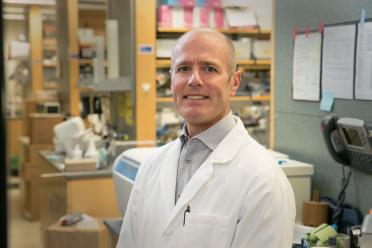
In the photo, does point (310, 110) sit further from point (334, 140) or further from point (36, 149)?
point (36, 149)

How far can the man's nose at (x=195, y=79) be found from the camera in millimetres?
1627

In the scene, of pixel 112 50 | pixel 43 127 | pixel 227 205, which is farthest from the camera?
pixel 43 127

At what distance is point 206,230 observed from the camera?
5.17 ft

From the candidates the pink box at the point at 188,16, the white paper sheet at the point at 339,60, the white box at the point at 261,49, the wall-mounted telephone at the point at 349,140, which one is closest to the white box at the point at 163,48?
the pink box at the point at 188,16

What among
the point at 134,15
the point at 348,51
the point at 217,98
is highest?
the point at 134,15

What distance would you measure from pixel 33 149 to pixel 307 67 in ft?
12.0

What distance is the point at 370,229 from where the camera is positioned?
1.87 metres

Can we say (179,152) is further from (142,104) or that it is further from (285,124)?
(142,104)

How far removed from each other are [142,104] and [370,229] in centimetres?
258

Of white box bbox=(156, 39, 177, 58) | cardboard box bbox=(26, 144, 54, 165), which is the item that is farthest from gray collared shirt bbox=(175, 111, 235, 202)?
cardboard box bbox=(26, 144, 54, 165)

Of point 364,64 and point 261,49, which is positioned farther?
point 261,49

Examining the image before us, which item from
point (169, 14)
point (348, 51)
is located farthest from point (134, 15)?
point (348, 51)

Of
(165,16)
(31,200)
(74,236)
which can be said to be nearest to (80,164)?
(74,236)

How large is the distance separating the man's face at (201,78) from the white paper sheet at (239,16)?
3.22m
